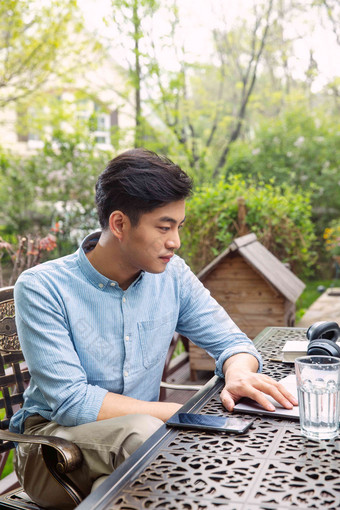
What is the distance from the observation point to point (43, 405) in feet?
5.38

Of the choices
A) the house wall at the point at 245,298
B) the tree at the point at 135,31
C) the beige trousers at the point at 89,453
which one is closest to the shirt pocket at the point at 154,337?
the beige trousers at the point at 89,453

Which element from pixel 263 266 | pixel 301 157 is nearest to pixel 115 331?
pixel 263 266

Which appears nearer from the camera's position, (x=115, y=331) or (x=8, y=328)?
(x=115, y=331)

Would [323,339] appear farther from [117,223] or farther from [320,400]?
[117,223]

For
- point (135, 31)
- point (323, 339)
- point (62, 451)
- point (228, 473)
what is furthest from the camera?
point (135, 31)

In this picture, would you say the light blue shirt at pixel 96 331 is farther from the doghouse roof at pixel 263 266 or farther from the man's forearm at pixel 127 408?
the doghouse roof at pixel 263 266

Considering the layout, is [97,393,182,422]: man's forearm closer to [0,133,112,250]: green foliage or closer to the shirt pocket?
the shirt pocket

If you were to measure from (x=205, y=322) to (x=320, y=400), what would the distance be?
76 centimetres

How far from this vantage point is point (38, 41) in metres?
8.10

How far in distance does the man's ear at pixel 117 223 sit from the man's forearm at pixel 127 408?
→ 0.48 m

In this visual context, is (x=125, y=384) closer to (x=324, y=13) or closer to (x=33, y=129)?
(x=33, y=129)

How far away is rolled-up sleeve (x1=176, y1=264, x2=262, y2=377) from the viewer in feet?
6.04

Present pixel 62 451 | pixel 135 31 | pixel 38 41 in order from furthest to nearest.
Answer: pixel 135 31 → pixel 38 41 → pixel 62 451

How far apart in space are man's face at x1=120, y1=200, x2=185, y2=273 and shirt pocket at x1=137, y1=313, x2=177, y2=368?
0.22m
